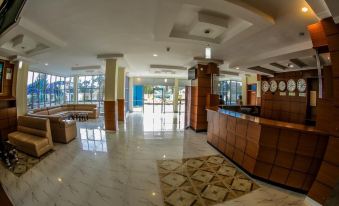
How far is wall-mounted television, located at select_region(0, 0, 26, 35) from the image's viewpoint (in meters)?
1.42

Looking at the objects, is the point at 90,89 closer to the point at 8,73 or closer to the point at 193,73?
the point at 8,73

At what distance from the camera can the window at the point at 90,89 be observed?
14.0 meters

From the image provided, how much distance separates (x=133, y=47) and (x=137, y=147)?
133 inches

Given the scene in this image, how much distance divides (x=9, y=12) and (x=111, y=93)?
5.95 m

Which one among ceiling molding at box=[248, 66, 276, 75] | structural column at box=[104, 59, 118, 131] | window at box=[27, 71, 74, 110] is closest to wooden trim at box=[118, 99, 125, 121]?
structural column at box=[104, 59, 118, 131]

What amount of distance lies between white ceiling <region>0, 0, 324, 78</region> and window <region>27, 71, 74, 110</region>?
585 cm

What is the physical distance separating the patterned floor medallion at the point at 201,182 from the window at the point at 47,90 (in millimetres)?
10953

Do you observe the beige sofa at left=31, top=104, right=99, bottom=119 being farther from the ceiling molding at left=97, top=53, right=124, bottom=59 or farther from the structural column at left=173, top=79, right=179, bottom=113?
the structural column at left=173, top=79, right=179, bottom=113

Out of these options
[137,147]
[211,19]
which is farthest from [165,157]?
[211,19]

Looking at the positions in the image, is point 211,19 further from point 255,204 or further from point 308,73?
point 308,73

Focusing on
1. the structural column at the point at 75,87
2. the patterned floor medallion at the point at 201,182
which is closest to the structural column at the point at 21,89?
the structural column at the point at 75,87

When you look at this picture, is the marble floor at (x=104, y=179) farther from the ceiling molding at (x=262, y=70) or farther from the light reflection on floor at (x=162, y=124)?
the ceiling molding at (x=262, y=70)

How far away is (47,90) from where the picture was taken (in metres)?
12.3

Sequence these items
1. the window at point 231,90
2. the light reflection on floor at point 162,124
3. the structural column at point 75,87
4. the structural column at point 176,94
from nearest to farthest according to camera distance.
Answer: the light reflection on floor at point 162,124 < the structural column at point 75,87 < the structural column at point 176,94 < the window at point 231,90
